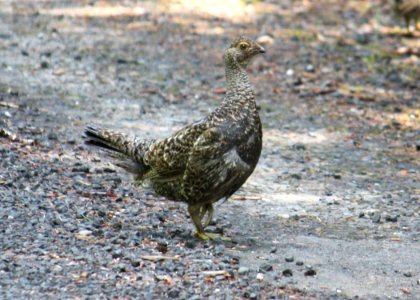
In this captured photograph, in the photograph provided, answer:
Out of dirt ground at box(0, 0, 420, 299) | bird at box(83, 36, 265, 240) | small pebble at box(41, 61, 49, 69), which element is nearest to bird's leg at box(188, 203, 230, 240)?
bird at box(83, 36, 265, 240)

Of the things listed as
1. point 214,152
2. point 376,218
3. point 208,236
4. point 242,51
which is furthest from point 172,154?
point 376,218

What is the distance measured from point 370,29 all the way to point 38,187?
11358mm

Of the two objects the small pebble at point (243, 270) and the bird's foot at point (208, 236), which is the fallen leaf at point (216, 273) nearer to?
the small pebble at point (243, 270)

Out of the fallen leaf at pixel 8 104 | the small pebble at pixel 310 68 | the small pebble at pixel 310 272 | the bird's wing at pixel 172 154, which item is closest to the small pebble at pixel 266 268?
the small pebble at pixel 310 272

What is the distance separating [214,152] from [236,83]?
677 millimetres

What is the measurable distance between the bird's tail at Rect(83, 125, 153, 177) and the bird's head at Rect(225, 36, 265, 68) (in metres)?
1.01

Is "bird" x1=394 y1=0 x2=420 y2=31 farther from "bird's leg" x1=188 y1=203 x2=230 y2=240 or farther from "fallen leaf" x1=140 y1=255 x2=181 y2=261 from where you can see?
"fallen leaf" x1=140 y1=255 x2=181 y2=261

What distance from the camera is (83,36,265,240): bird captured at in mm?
7285

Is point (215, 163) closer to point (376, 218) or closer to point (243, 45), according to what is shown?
point (243, 45)

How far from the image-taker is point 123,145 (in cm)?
804

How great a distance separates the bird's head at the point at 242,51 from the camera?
25.4 ft

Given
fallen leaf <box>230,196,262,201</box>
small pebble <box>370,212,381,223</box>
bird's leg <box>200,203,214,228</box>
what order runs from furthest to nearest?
fallen leaf <box>230,196,262,201</box> < small pebble <box>370,212,381,223</box> < bird's leg <box>200,203,214,228</box>

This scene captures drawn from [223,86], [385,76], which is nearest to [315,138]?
[223,86]

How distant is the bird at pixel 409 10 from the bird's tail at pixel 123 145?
1077 centimetres
